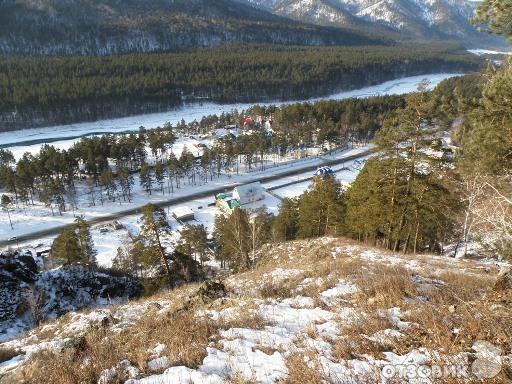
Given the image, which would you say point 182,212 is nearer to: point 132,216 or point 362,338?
point 132,216

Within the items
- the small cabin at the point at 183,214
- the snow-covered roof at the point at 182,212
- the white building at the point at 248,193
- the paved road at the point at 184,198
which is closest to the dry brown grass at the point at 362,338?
the paved road at the point at 184,198

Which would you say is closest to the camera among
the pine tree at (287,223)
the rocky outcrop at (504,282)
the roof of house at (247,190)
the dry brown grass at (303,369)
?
the dry brown grass at (303,369)

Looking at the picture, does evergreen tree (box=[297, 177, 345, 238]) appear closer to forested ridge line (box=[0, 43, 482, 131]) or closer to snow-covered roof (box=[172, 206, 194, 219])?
snow-covered roof (box=[172, 206, 194, 219])

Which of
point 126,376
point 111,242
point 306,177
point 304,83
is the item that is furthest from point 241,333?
point 304,83

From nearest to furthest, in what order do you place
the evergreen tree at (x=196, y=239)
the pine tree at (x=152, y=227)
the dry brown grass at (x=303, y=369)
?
the dry brown grass at (x=303, y=369)
the pine tree at (x=152, y=227)
the evergreen tree at (x=196, y=239)

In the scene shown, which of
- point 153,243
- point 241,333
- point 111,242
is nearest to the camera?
point 241,333

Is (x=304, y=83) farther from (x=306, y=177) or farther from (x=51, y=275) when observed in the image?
(x=51, y=275)

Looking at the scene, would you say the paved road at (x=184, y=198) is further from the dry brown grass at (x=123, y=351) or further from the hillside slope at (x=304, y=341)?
the dry brown grass at (x=123, y=351)
